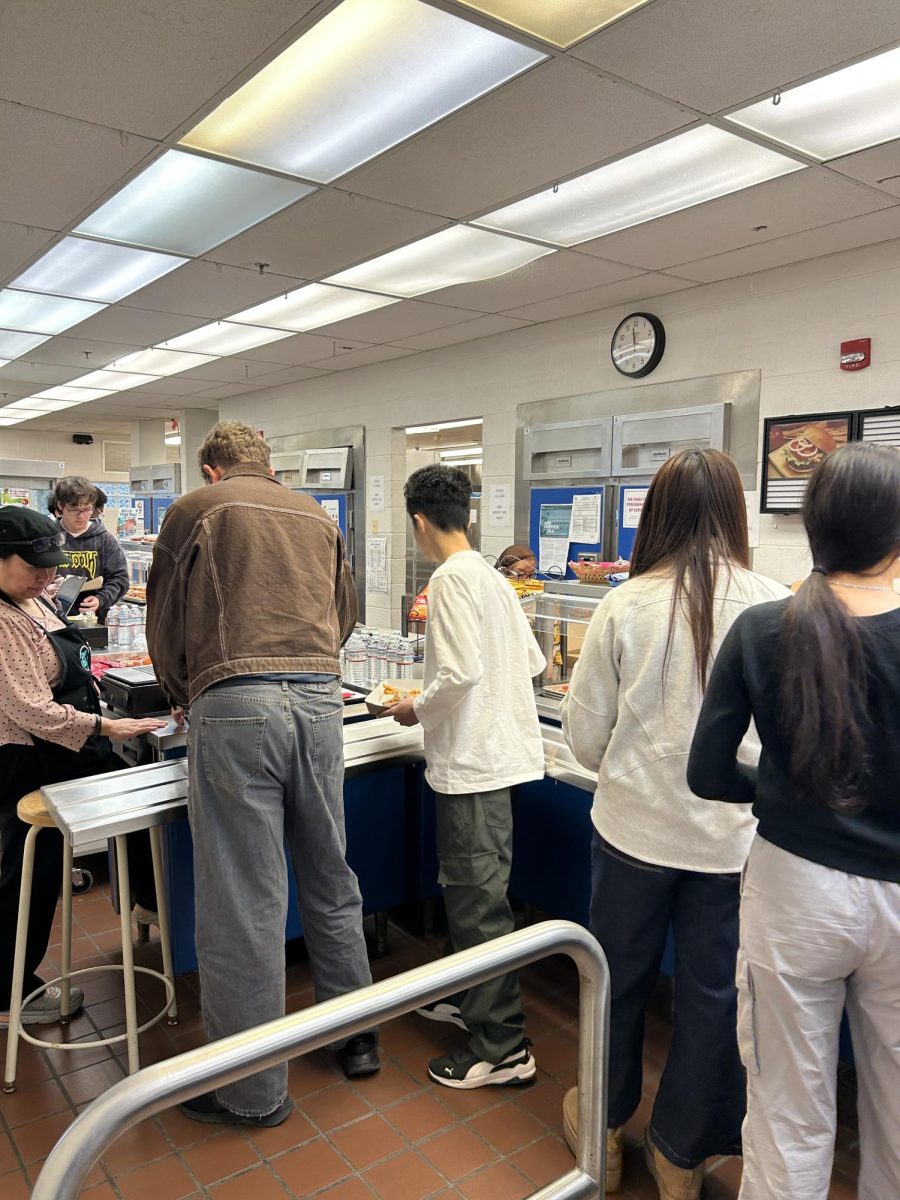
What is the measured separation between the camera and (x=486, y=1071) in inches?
87.5

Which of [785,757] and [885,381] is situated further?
[885,381]

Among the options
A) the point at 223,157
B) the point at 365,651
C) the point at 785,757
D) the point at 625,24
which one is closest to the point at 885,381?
the point at 625,24

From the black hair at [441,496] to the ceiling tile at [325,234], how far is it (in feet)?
5.99

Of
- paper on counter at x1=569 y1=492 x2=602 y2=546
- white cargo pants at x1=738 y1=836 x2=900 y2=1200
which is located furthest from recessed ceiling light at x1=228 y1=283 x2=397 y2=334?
white cargo pants at x1=738 y1=836 x2=900 y2=1200

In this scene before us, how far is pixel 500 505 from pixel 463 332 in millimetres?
1233

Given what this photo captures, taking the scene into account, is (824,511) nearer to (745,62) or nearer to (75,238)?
(745,62)

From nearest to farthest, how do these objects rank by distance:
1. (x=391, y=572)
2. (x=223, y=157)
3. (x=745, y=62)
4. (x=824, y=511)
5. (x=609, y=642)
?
(x=824, y=511), (x=609, y=642), (x=745, y=62), (x=223, y=157), (x=391, y=572)

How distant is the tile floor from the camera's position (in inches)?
74.2

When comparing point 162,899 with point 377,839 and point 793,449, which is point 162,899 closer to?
point 377,839

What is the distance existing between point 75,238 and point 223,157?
54.9 inches

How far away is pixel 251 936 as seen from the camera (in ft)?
6.57

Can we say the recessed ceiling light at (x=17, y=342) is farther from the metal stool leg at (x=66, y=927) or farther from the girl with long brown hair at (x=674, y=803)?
the girl with long brown hair at (x=674, y=803)

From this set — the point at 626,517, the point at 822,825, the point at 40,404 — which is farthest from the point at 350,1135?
the point at 40,404

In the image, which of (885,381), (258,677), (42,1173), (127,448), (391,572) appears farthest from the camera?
(127,448)
